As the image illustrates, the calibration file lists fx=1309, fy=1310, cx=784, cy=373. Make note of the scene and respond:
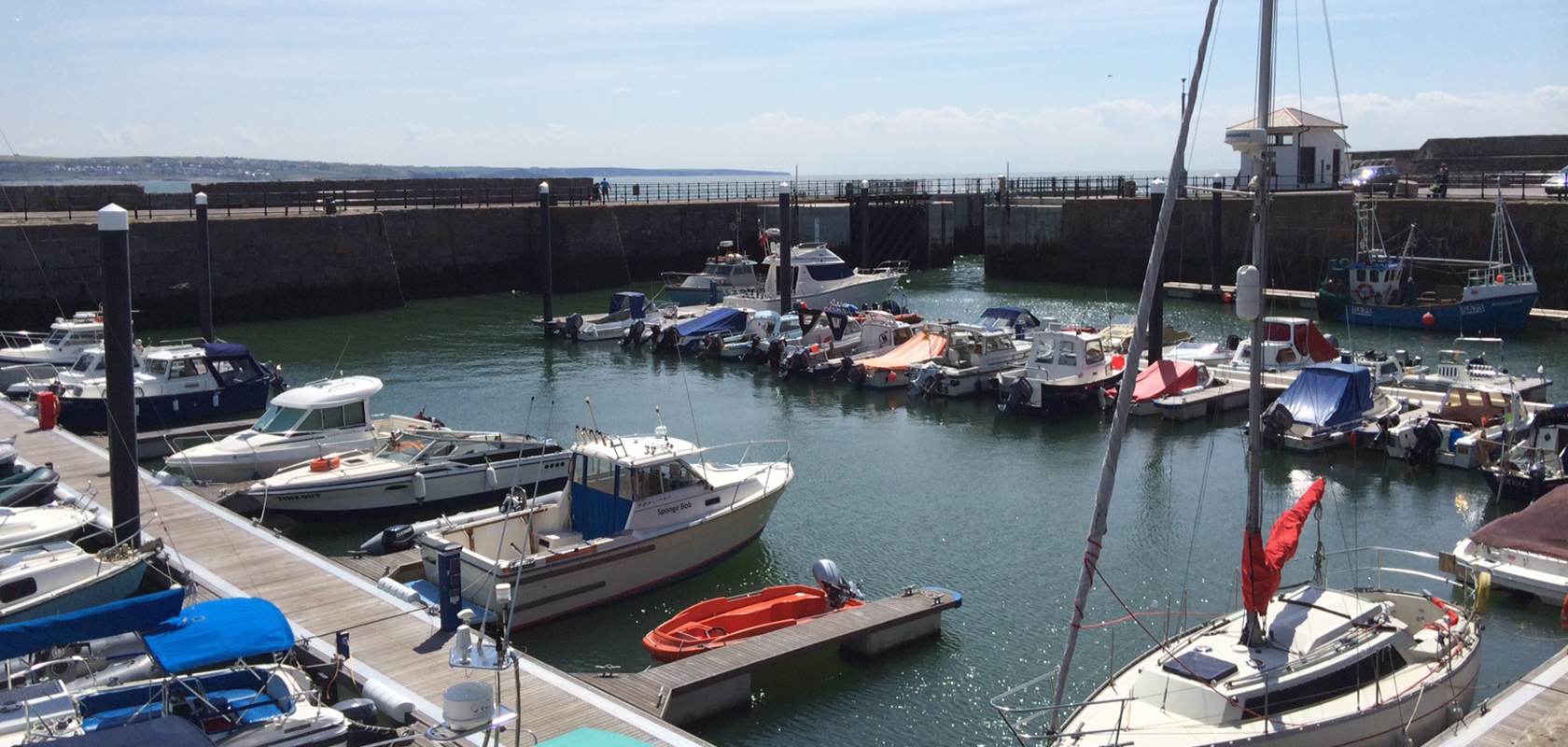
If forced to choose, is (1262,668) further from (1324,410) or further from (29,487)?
(29,487)

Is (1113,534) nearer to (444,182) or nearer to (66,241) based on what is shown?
(66,241)

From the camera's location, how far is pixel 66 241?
43.3m

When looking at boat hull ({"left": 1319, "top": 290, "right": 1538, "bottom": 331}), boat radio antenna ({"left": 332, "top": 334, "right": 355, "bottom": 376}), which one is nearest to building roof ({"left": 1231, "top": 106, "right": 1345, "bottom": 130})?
boat hull ({"left": 1319, "top": 290, "right": 1538, "bottom": 331})

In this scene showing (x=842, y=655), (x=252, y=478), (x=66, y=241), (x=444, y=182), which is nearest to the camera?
(x=842, y=655)

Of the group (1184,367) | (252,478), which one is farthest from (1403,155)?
(252,478)

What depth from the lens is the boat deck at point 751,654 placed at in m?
13.6

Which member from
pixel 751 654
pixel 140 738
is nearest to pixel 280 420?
pixel 751 654

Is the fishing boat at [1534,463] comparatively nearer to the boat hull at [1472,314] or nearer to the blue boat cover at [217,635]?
the boat hull at [1472,314]

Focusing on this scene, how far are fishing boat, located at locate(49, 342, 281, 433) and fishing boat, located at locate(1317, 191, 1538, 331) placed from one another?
1236 inches

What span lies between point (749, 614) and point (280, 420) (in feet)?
37.9

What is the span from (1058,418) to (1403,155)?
5432 centimetres

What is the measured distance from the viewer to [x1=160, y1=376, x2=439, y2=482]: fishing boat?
2259 cm

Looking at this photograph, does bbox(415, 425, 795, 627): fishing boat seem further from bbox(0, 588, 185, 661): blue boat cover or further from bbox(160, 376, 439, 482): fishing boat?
bbox(160, 376, 439, 482): fishing boat

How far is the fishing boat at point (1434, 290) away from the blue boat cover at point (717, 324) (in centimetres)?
1862
